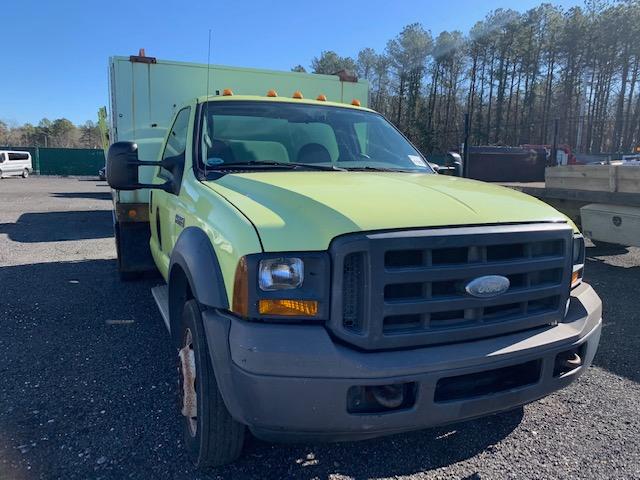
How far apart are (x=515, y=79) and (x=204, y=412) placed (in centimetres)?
5681

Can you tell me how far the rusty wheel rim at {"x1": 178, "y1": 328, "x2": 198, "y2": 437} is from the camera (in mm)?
2516

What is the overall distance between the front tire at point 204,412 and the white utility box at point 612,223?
20.0ft

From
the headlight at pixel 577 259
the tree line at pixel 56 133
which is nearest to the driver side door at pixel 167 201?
the headlight at pixel 577 259

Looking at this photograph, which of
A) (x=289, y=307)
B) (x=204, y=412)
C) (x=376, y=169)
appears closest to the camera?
(x=289, y=307)

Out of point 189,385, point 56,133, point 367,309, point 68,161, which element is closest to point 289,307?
point 367,309

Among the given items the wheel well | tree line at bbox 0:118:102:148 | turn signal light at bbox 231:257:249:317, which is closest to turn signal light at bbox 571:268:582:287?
turn signal light at bbox 231:257:249:317

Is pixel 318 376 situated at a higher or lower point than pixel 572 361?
higher

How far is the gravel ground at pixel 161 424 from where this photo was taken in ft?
8.49

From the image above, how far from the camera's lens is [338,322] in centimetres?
206

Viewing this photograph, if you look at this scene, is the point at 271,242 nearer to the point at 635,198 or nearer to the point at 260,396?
the point at 260,396

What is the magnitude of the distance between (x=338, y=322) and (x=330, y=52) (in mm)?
48576

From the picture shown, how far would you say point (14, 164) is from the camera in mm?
35594

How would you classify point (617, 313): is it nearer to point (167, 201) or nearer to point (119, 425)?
point (167, 201)

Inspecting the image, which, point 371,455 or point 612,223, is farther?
point 612,223
